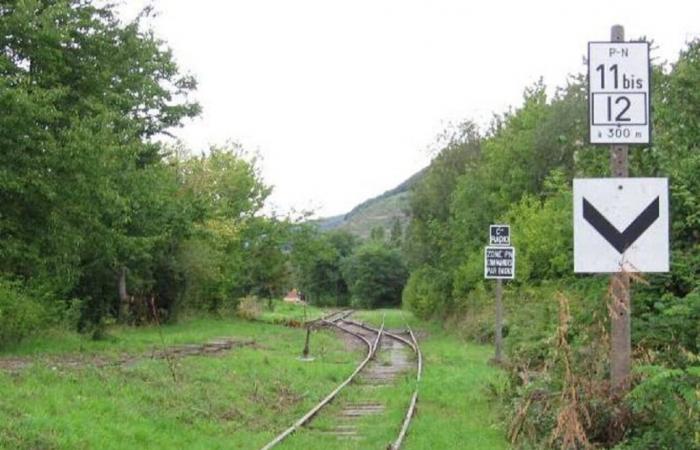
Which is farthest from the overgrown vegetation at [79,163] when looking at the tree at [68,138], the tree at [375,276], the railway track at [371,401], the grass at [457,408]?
the tree at [375,276]

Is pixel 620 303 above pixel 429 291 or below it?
below

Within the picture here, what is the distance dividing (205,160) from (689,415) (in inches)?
1938

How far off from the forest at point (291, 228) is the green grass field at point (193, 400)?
1.03 metres

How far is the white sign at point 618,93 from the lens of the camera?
7422 mm

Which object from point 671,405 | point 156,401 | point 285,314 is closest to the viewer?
point 671,405

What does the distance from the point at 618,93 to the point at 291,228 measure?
51378mm

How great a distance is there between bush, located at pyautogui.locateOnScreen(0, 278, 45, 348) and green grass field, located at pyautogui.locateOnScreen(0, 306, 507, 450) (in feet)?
1.47

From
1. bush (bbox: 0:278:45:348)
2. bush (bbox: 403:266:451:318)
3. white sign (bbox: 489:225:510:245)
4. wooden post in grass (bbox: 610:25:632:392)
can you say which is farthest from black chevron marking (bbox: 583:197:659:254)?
bush (bbox: 403:266:451:318)

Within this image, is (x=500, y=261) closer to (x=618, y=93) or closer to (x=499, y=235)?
(x=499, y=235)

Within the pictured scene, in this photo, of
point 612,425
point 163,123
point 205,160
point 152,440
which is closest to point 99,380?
point 152,440

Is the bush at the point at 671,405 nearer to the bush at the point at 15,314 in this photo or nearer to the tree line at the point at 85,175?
the tree line at the point at 85,175

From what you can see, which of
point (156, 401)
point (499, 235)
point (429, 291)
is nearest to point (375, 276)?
point (429, 291)

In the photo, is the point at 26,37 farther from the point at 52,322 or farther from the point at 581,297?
Result: the point at 581,297

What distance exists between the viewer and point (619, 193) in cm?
746
